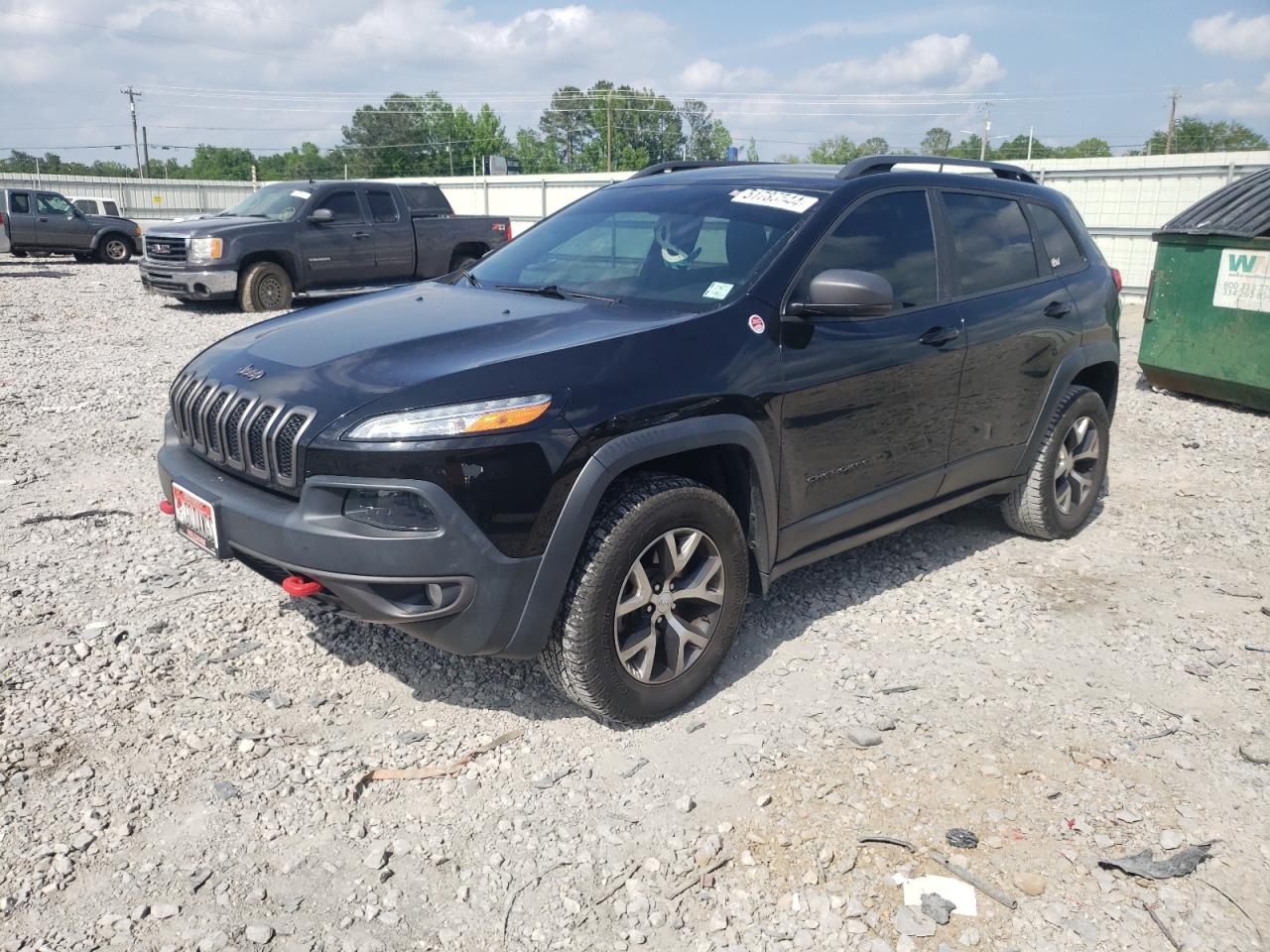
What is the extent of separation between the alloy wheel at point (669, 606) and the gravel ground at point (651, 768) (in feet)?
0.82

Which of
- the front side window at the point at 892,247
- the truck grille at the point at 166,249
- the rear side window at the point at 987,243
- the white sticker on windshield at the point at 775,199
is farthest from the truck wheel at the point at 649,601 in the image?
the truck grille at the point at 166,249

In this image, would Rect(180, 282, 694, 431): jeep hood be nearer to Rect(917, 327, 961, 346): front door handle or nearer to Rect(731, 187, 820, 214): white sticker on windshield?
Rect(731, 187, 820, 214): white sticker on windshield

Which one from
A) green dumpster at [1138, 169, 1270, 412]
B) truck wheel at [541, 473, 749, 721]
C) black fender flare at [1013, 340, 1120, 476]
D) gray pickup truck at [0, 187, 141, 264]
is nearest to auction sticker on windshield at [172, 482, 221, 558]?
truck wheel at [541, 473, 749, 721]

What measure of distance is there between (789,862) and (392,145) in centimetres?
9951

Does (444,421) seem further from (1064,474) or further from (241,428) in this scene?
(1064,474)

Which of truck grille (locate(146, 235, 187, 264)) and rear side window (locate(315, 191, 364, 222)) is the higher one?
rear side window (locate(315, 191, 364, 222))

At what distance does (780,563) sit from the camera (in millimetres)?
3709

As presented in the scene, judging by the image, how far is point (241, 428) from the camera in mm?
3111

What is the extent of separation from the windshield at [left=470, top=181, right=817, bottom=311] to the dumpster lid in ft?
19.5

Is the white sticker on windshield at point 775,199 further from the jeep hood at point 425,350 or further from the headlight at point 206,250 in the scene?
the headlight at point 206,250

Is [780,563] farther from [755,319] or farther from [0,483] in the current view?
[0,483]

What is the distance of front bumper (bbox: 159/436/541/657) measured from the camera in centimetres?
280

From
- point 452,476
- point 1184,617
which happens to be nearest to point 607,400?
point 452,476

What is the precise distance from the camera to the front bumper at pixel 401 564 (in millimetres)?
2799
